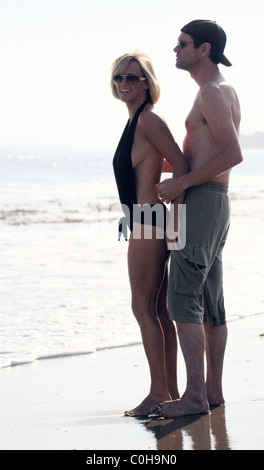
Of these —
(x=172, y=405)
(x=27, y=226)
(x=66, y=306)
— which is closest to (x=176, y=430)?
(x=172, y=405)

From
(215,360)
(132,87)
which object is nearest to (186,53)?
(132,87)

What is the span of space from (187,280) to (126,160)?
67cm

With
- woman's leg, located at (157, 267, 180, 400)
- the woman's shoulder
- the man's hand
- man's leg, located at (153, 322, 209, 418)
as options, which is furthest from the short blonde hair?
man's leg, located at (153, 322, 209, 418)

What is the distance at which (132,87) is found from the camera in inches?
163

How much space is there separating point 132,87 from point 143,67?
112mm

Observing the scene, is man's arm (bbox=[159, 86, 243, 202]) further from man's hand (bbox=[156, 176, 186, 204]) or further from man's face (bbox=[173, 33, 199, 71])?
man's face (bbox=[173, 33, 199, 71])

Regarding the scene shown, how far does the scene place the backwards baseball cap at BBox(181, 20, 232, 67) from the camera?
402 cm

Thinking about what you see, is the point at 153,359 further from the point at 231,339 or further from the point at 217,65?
the point at 231,339

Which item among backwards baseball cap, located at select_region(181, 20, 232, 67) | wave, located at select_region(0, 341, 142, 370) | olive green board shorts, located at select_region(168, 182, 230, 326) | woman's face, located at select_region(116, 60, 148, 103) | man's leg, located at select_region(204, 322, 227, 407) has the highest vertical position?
backwards baseball cap, located at select_region(181, 20, 232, 67)

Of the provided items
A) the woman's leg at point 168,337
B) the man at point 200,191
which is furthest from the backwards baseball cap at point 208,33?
the woman's leg at point 168,337

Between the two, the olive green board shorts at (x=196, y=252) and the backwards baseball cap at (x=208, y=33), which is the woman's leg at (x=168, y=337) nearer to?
the olive green board shorts at (x=196, y=252)

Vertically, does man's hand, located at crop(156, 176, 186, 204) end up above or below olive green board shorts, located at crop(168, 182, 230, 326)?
above

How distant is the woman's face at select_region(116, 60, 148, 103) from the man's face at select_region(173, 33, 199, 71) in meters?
0.21

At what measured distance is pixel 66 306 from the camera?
776 centimetres
